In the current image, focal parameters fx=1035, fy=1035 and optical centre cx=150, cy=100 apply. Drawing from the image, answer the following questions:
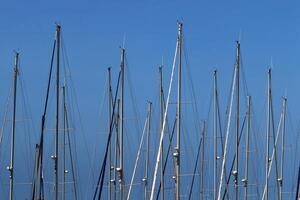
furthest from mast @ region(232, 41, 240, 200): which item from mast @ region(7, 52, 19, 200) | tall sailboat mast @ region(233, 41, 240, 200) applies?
mast @ region(7, 52, 19, 200)

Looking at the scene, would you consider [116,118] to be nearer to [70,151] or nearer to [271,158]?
[70,151]

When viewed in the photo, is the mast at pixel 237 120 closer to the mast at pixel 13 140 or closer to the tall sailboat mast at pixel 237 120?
the tall sailboat mast at pixel 237 120

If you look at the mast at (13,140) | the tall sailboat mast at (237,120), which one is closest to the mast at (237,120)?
the tall sailboat mast at (237,120)

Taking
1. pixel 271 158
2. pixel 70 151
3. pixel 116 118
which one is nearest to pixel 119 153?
pixel 116 118

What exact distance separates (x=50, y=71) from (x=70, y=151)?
1168 cm

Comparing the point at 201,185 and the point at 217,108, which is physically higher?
the point at 217,108

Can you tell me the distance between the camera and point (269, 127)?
54438 mm

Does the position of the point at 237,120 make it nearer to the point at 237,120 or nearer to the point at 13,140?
the point at 237,120

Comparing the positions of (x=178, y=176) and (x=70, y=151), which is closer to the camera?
(x=178, y=176)

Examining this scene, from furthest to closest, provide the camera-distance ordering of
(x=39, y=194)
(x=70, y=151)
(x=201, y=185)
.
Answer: (x=201, y=185) → (x=70, y=151) → (x=39, y=194)

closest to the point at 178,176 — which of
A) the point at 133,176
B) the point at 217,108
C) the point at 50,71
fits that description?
the point at 50,71

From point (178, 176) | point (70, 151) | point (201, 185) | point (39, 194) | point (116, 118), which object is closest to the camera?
point (178, 176)

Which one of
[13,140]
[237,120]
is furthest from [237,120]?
[13,140]

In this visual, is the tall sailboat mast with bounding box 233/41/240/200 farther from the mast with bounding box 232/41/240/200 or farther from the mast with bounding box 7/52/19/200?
the mast with bounding box 7/52/19/200
